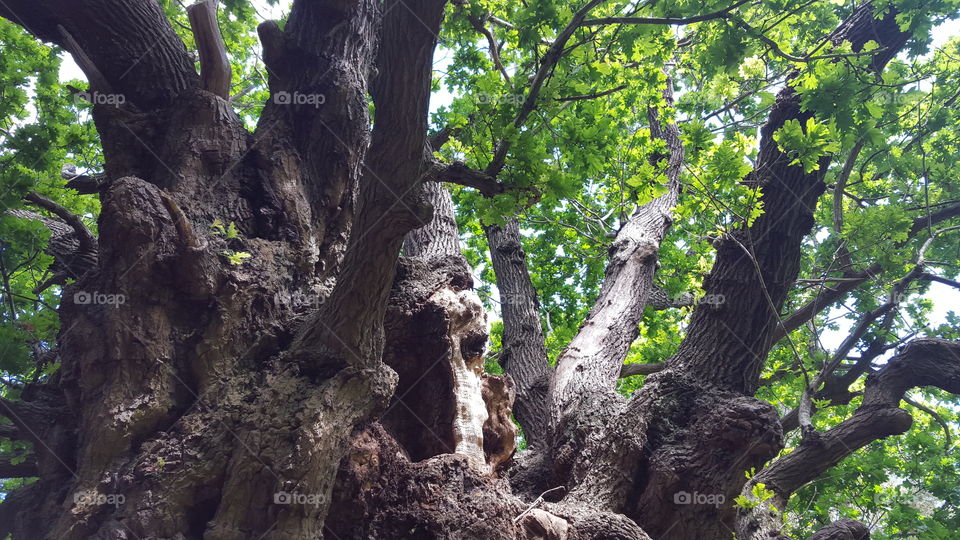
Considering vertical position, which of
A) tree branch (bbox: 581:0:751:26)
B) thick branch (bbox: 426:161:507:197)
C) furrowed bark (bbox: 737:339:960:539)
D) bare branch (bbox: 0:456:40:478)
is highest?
tree branch (bbox: 581:0:751:26)

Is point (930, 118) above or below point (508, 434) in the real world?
above

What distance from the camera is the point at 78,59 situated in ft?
10.8

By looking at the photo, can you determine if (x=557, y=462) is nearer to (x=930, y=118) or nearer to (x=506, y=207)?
(x=506, y=207)

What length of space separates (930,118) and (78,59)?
748cm

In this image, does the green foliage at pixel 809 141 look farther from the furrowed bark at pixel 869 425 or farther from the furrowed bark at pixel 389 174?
the furrowed bark at pixel 389 174

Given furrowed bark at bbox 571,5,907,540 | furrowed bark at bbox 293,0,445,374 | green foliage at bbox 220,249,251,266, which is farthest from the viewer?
furrowed bark at bbox 571,5,907,540

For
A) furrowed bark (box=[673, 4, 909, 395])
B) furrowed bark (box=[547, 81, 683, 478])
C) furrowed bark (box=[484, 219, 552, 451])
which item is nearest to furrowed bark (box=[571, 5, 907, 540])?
furrowed bark (box=[673, 4, 909, 395])

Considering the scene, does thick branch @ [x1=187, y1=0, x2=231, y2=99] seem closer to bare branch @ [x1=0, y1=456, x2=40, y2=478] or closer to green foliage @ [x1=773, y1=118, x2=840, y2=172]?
bare branch @ [x1=0, y1=456, x2=40, y2=478]

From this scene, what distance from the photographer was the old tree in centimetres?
266

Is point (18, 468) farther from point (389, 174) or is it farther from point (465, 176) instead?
point (465, 176)

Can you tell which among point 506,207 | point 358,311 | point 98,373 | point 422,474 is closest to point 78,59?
point 98,373

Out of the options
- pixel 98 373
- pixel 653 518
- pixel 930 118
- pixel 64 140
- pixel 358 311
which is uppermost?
pixel 930 118

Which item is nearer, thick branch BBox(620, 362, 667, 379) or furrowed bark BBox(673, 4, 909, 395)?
furrowed bark BBox(673, 4, 909, 395)

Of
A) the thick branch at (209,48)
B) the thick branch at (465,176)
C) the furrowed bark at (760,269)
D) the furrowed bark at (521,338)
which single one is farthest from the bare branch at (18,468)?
the furrowed bark at (760,269)
